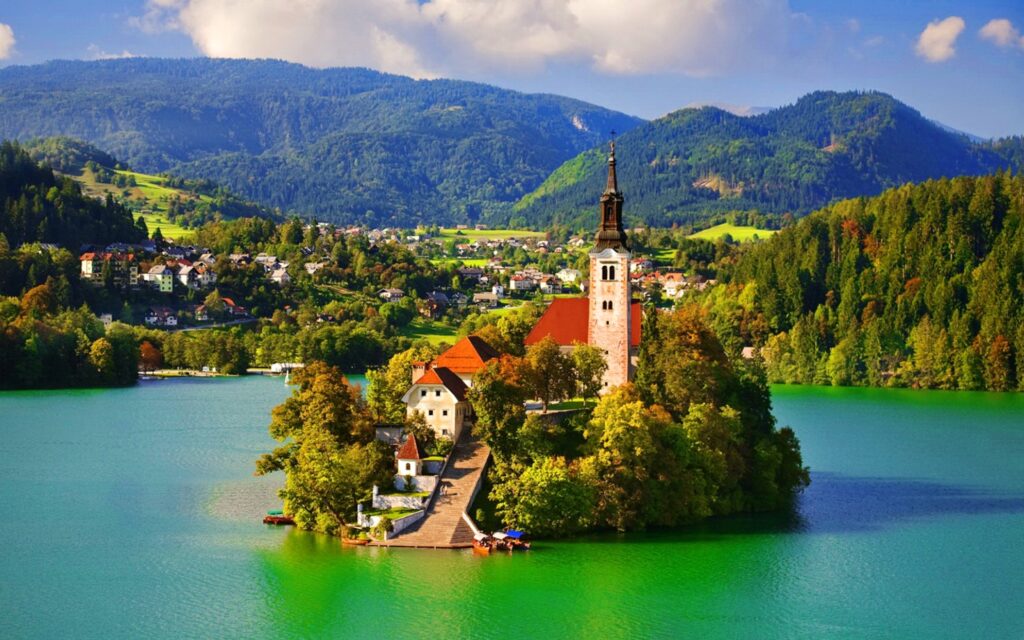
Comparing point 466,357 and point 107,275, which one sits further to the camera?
point 107,275

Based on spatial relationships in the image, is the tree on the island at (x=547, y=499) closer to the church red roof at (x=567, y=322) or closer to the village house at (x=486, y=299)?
the church red roof at (x=567, y=322)

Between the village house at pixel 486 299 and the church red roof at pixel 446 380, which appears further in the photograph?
the village house at pixel 486 299

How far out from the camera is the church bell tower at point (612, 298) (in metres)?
51.9

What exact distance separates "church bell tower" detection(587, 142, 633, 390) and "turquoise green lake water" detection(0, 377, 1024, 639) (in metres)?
8.54

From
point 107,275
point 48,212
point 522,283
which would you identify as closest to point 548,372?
point 107,275

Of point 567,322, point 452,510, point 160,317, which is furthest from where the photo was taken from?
point 160,317

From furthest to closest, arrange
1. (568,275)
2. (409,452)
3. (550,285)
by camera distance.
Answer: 1. (568,275)
2. (550,285)
3. (409,452)

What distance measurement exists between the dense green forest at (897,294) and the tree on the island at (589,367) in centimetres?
5735

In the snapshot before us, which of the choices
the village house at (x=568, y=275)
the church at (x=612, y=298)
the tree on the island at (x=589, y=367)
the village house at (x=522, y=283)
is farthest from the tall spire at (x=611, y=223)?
the village house at (x=568, y=275)

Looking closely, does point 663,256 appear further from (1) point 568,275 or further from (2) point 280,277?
(2) point 280,277

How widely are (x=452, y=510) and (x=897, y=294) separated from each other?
7551 cm

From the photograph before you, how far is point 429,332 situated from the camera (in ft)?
407

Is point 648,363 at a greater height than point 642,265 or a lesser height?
lesser

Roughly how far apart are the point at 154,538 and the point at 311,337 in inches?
2636
